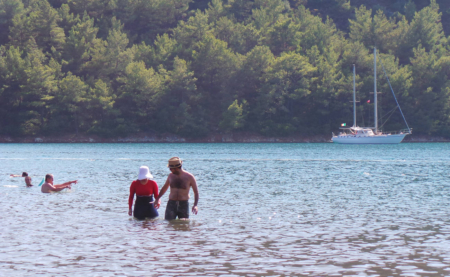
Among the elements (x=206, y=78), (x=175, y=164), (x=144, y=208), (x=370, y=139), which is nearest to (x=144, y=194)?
(x=144, y=208)

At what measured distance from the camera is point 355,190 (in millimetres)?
31219

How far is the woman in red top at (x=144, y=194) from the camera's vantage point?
17.6 m

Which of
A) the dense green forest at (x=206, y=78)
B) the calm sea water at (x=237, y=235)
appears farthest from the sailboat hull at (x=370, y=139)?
the calm sea water at (x=237, y=235)

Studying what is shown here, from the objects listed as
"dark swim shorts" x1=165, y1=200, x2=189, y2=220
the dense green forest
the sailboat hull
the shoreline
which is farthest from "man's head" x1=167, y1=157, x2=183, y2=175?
the shoreline

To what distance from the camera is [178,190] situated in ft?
58.2

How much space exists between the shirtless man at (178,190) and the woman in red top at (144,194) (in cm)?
44

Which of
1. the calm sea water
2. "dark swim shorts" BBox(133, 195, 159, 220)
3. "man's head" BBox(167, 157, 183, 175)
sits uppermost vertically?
"man's head" BBox(167, 157, 183, 175)

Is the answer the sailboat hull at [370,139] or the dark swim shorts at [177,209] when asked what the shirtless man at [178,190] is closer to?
the dark swim shorts at [177,209]

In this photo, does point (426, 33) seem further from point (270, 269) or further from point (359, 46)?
point (270, 269)

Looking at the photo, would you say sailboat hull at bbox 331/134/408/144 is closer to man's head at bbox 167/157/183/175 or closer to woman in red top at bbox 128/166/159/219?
woman in red top at bbox 128/166/159/219

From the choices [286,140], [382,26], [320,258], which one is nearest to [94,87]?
[286,140]

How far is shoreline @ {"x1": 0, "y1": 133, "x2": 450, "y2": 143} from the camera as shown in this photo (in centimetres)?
11656

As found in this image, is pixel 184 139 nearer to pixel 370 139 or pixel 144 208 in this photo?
pixel 370 139

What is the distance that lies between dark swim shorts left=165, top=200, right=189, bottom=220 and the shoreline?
102m
